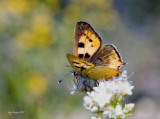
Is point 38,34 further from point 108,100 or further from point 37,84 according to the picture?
point 108,100

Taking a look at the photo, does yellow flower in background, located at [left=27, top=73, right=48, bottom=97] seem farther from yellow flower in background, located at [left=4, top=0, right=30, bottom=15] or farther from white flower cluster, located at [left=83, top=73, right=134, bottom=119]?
white flower cluster, located at [left=83, top=73, right=134, bottom=119]

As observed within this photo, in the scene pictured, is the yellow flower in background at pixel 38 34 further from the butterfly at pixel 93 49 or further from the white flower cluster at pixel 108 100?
the white flower cluster at pixel 108 100

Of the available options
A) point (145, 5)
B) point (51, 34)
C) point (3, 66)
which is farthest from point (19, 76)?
point (145, 5)

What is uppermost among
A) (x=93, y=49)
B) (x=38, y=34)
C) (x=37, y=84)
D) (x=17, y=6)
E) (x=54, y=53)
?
(x=17, y=6)

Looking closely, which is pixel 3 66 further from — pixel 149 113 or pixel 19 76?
pixel 149 113

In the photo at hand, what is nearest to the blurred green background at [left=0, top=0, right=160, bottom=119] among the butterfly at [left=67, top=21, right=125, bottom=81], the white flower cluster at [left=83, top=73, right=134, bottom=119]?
the butterfly at [left=67, top=21, right=125, bottom=81]

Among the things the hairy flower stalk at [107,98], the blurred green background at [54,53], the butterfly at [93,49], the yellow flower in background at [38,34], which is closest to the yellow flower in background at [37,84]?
the blurred green background at [54,53]

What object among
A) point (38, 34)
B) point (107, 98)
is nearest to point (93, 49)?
point (107, 98)
